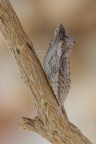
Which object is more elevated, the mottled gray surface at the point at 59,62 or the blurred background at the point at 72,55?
the blurred background at the point at 72,55

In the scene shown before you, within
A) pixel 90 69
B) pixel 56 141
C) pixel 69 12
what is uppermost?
pixel 69 12

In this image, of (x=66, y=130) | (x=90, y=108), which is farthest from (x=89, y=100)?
(x=66, y=130)

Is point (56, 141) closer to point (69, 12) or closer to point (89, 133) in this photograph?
point (89, 133)

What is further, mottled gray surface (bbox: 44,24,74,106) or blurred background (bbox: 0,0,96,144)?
blurred background (bbox: 0,0,96,144)

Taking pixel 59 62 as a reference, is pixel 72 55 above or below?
above

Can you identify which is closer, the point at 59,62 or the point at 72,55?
the point at 59,62

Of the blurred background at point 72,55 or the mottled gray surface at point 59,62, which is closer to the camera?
the mottled gray surface at point 59,62

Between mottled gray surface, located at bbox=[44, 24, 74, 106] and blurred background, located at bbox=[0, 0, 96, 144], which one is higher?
blurred background, located at bbox=[0, 0, 96, 144]

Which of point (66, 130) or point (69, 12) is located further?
point (69, 12)
